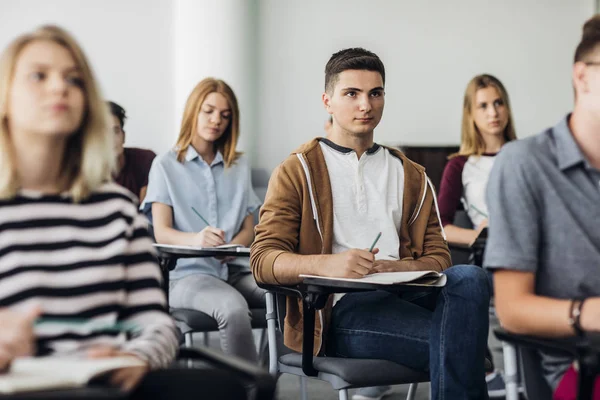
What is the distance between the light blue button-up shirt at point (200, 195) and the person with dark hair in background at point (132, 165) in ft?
1.38

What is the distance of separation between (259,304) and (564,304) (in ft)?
6.25

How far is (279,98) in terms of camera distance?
5.55 metres

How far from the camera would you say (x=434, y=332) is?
2.10m

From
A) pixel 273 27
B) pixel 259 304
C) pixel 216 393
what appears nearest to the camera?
pixel 216 393

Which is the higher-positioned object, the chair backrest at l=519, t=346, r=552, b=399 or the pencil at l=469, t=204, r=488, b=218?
the pencil at l=469, t=204, r=488, b=218

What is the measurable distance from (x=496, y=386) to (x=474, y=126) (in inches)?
52.8

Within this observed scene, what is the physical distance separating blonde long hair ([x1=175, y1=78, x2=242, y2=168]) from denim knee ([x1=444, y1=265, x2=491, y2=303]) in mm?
1651

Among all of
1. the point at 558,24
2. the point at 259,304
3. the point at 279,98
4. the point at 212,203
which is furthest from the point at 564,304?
the point at 558,24

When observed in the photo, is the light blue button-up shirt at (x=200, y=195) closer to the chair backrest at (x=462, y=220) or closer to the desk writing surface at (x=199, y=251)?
the desk writing surface at (x=199, y=251)

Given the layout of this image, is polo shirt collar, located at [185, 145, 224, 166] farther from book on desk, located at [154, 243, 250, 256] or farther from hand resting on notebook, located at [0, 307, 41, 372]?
hand resting on notebook, located at [0, 307, 41, 372]

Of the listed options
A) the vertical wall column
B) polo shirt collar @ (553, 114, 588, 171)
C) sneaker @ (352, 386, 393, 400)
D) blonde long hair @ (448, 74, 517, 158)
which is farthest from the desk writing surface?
the vertical wall column

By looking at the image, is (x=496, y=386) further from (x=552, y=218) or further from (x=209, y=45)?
(x=209, y=45)

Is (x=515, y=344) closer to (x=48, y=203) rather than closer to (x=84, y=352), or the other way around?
(x=84, y=352)

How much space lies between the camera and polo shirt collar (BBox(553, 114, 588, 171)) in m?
1.57
